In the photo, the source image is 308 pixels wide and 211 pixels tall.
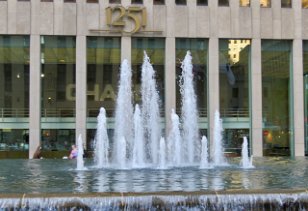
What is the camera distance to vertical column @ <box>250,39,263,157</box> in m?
33.2

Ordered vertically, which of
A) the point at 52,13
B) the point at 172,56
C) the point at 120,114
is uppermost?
the point at 52,13

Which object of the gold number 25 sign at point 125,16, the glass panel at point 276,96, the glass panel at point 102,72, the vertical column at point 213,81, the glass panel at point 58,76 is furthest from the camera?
the glass panel at point 276,96

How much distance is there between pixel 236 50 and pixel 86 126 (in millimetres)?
10226

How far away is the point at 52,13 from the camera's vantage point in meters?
32.0

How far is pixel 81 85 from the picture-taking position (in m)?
32.1

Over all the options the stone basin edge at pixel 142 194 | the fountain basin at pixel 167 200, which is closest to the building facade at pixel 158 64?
the stone basin edge at pixel 142 194

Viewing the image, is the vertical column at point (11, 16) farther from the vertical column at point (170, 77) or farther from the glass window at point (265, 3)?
the glass window at point (265, 3)

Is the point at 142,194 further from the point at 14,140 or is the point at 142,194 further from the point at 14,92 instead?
the point at 14,92

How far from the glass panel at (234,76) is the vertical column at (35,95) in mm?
10882

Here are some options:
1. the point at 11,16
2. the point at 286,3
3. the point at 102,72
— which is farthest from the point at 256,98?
the point at 11,16

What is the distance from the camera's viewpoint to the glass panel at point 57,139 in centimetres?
3195

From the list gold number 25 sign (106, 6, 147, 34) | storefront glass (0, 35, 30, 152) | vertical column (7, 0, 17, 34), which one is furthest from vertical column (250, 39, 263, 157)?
vertical column (7, 0, 17, 34)

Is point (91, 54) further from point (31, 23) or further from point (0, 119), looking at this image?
point (0, 119)

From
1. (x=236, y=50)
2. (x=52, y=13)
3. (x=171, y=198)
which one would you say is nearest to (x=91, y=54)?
(x=52, y=13)
